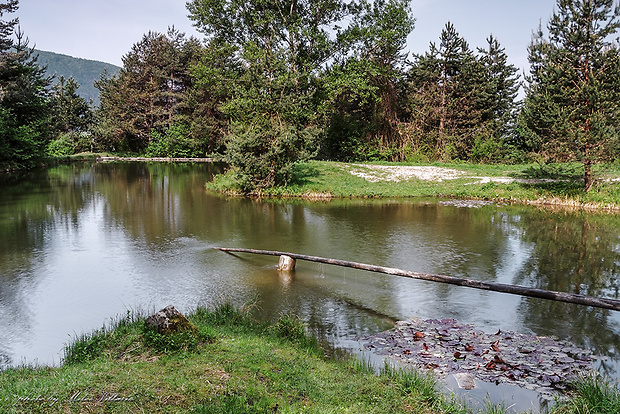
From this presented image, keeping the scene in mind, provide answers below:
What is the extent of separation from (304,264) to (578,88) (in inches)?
632

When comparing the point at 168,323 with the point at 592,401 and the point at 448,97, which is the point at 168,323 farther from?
the point at 448,97

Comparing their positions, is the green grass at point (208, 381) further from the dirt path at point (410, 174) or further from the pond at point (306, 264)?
the dirt path at point (410, 174)

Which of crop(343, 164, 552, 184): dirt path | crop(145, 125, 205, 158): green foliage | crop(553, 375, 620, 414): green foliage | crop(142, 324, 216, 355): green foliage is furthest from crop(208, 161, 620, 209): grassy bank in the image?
crop(145, 125, 205, 158): green foliage

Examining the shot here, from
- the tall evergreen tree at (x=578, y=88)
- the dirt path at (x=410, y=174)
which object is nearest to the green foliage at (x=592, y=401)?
the tall evergreen tree at (x=578, y=88)

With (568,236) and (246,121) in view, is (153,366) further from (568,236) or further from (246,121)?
(246,121)

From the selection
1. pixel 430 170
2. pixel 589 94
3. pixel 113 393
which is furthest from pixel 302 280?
pixel 430 170

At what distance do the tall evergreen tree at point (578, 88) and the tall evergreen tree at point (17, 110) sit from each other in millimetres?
34442

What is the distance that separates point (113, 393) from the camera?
4949mm

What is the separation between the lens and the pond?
9023 millimetres

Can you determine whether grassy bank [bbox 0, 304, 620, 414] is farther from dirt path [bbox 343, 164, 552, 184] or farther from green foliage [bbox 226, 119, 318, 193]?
dirt path [bbox 343, 164, 552, 184]

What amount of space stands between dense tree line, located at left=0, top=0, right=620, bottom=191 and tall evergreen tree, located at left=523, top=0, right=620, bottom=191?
0.17 feet

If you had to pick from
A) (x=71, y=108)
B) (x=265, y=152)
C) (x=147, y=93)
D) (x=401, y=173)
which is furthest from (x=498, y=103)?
(x=71, y=108)

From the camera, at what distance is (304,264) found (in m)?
13.1

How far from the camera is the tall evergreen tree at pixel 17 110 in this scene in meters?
35.8
